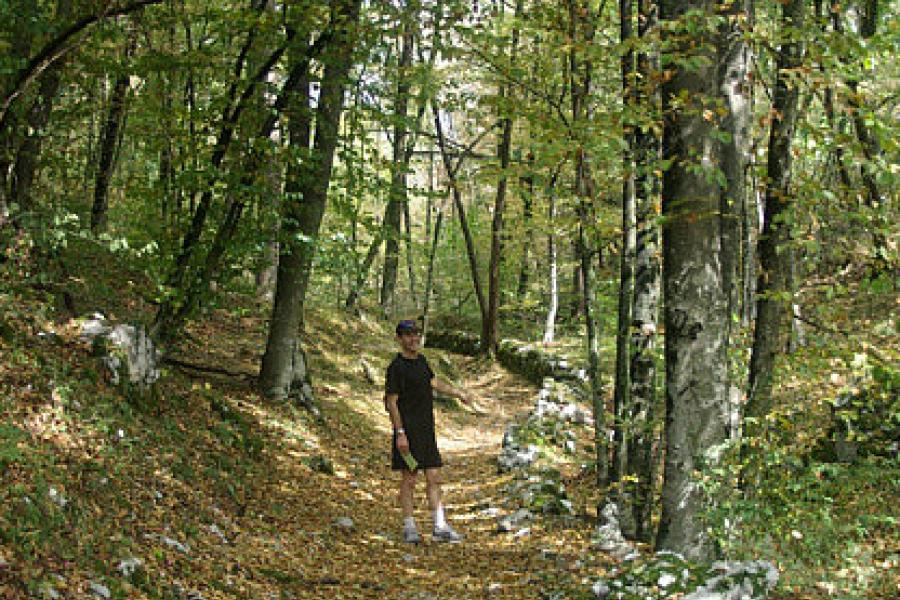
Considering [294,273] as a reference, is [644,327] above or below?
below

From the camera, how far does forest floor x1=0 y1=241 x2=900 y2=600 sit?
4.12 metres

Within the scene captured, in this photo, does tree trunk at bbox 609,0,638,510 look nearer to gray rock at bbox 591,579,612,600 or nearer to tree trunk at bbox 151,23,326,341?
gray rock at bbox 591,579,612,600

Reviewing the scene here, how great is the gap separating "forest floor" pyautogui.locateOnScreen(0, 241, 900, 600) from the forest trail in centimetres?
2

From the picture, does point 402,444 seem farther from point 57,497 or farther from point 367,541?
point 57,497

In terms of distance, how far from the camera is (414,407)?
7.00m

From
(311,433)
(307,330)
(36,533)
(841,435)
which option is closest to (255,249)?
(311,433)

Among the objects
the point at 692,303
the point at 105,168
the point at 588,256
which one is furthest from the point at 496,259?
the point at 692,303

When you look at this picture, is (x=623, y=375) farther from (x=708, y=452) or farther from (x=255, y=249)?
(x=255, y=249)

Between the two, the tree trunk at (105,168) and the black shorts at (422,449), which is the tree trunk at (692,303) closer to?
the black shorts at (422,449)

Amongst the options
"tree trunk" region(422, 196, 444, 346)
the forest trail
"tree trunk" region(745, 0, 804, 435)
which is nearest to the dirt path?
the forest trail

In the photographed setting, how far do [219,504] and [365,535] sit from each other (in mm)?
1455

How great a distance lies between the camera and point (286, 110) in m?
8.27

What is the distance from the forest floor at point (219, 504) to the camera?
13.5ft

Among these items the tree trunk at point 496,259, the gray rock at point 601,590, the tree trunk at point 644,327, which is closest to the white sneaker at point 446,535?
the tree trunk at point 644,327
